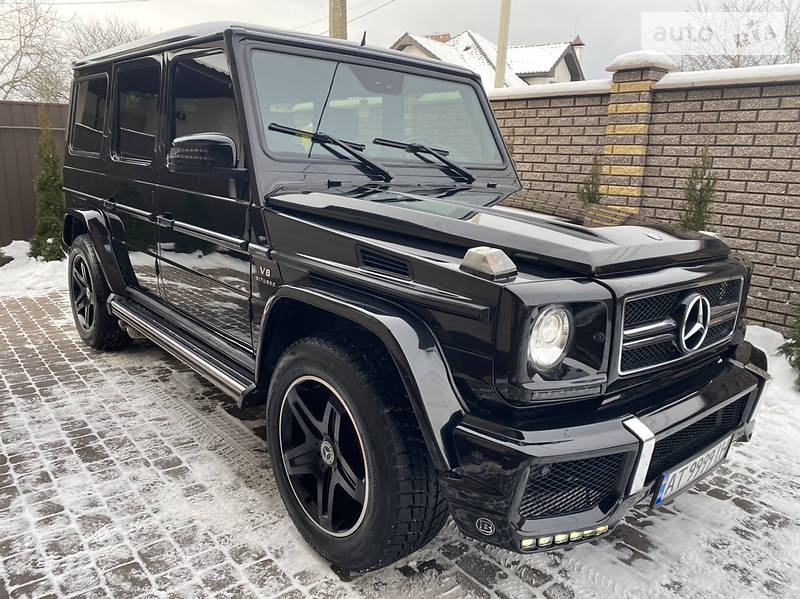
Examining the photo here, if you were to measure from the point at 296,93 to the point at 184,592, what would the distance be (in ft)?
6.94

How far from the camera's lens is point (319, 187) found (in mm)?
2658

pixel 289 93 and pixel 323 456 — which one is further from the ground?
pixel 289 93

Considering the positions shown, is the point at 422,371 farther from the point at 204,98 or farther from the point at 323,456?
the point at 204,98

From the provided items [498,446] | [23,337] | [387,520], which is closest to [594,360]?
[498,446]

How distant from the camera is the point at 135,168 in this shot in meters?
3.66

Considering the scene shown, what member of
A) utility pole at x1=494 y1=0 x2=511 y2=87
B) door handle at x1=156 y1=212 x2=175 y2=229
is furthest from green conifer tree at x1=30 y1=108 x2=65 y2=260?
utility pole at x1=494 y1=0 x2=511 y2=87

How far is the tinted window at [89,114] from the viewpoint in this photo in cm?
418

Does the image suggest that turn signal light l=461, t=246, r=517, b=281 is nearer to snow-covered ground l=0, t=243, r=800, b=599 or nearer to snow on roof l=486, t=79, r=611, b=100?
snow-covered ground l=0, t=243, r=800, b=599

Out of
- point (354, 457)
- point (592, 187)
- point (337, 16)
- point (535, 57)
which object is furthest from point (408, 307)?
point (535, 57)

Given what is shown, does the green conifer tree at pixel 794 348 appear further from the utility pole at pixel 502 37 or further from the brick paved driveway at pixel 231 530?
the utility pole at pixel 502 37

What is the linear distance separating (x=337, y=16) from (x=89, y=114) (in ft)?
20.1

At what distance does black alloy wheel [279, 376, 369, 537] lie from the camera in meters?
2.22

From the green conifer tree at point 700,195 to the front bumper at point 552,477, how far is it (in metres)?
3.84

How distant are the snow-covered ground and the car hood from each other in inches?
49.4
